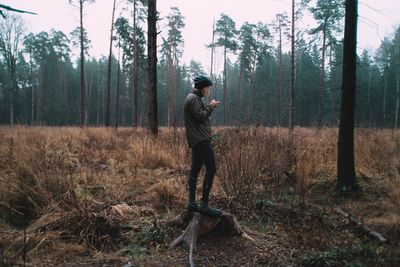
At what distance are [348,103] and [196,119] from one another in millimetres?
3349

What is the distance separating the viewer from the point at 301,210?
17.4ft

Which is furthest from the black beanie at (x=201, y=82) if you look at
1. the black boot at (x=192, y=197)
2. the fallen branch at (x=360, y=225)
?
the fallen branch at (x=360, y=225)

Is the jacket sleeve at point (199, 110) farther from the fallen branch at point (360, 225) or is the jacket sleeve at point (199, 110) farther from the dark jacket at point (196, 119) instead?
the fallen branch at point (360, 225)

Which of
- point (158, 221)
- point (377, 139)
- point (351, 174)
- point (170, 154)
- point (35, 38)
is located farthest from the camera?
point (35, 38)

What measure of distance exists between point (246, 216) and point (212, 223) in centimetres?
102

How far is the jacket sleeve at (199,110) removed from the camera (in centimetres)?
410

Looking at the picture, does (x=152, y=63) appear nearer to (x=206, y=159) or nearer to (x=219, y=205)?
(x=219, y=205)

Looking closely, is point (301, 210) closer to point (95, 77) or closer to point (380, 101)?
→ point (380, 101)

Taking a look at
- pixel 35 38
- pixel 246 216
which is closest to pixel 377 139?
pixel 246 216

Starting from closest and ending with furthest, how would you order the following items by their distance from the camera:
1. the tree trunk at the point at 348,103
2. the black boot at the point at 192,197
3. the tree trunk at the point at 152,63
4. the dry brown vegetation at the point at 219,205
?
the dry brown vegetation at the point at 219,205 < the black boot at the point at 192,197 < the tree trunk at the point at 348,103 < the tree trunk at the point at 152,63

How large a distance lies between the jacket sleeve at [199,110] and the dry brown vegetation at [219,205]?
1.50 metres

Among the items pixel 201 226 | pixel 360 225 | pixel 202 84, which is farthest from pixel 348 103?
pixel 201 226

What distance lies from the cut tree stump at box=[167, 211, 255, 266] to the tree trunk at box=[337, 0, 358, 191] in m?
2.81

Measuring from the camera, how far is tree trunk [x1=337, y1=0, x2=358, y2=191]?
613 cm
